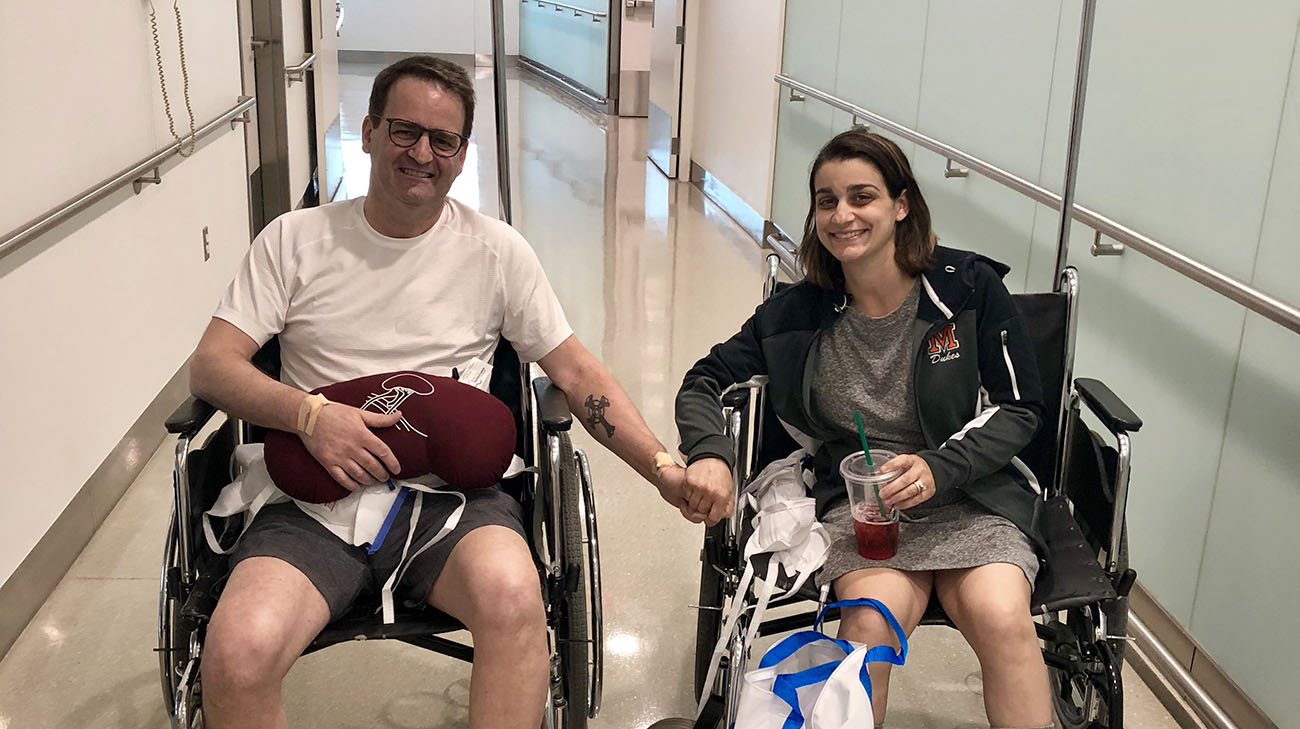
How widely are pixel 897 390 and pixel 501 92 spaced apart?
91 centimetres

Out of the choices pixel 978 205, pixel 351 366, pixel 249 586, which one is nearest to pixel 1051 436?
pixel 351 366

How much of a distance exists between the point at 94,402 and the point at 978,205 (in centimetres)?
250

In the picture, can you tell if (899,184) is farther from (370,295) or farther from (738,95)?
(738,95)

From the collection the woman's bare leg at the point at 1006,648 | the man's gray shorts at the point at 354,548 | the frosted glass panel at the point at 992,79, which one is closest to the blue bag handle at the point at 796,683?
the woman's bare leg at the point at 1006,648

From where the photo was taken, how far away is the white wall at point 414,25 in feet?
48.4

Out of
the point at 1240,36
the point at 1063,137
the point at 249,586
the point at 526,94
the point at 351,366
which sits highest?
the point at 1240,36

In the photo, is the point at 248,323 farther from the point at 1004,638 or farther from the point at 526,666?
the point at 1004,638

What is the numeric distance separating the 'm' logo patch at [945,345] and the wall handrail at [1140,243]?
1.84 ft

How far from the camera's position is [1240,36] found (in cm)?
224

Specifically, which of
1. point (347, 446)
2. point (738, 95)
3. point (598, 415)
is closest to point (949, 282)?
point (598, 415)

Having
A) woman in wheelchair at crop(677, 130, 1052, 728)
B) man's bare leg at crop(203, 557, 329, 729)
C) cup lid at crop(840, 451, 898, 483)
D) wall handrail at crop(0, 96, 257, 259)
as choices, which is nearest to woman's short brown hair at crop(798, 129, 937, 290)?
woman in wheelchair at crop(677, 130, 1052, 728)

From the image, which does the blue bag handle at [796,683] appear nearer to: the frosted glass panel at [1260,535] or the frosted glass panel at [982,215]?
the frosted glass panel at [1260,535]

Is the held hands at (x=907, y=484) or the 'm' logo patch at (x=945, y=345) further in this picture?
the 'm' logo patch at (x=945, y=345)

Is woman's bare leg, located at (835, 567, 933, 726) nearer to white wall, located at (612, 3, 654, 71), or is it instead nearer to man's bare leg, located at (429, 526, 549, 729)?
man's bare leg, located at (429, 526, 549, 729)
